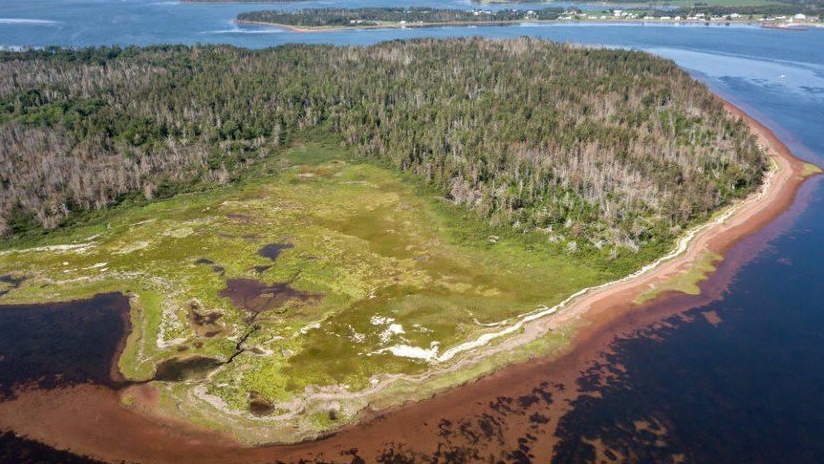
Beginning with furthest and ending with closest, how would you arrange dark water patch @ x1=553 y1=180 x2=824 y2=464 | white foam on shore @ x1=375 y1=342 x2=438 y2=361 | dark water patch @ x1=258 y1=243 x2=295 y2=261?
dark water patch @ x1=258 y1=243 x2=295 y2=261 → white foam on shore @ x1=375 y1=342 x2=438 y2=361 → dark water patch @ x1=553 y1=180 x2=824 y2=464

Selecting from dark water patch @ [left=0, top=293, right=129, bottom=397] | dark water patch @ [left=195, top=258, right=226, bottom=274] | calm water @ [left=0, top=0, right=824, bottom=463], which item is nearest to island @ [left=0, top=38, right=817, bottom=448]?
dark water patch @ [left=195, top=258, right=226, bottom=274]

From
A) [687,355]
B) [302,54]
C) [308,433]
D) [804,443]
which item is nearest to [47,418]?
[308,433]

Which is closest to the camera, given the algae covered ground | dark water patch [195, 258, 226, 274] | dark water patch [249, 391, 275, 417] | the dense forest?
dark water patch [249, 391, 275, 417]

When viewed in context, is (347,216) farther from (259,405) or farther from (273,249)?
(259,405)

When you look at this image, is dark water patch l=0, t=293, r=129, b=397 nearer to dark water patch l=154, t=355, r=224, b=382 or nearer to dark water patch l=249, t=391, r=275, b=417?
dark water patch l=154, t=355, r=224, b=382

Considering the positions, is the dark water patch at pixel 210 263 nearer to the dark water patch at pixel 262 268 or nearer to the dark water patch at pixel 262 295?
the dark water patch at pixel 262 295

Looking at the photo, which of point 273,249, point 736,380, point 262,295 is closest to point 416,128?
point 273,249
